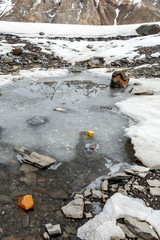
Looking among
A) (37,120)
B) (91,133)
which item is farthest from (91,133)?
(37,120)

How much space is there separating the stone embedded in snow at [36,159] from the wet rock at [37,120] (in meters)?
1.02

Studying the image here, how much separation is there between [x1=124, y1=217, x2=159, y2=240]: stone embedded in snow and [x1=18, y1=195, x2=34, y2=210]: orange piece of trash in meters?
1.00

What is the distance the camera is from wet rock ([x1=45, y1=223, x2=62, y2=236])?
1.72 metres

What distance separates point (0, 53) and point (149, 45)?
9.86m

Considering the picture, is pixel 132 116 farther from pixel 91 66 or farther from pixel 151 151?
pixel 91 66

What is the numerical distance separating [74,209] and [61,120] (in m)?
2.26

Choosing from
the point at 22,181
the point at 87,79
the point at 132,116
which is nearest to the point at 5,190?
the point at 22,181

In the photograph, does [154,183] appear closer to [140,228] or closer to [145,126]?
[140,228]

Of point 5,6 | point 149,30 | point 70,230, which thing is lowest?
point 70,230

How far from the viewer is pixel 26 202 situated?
197 centimetres

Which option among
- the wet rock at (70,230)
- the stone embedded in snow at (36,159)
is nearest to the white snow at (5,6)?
the stone embedded in snow at (36,159)

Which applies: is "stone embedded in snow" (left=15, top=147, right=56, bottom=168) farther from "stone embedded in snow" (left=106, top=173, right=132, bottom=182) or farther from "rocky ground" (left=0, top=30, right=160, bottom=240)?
"stone embedded in snow" (left=106, top=173, right=132, bottom=182)

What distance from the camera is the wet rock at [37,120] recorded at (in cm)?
378

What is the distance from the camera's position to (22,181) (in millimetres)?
2334
